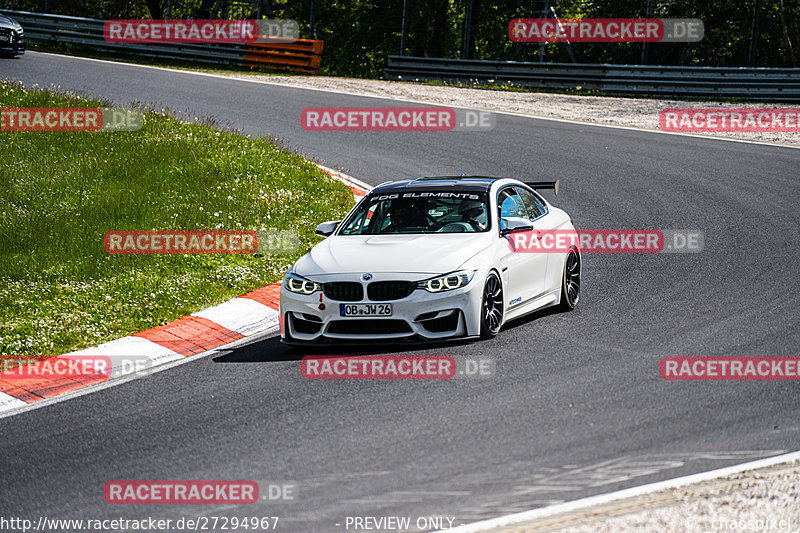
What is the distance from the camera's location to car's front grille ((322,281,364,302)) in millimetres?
9031

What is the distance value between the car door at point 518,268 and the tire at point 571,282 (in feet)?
1.33

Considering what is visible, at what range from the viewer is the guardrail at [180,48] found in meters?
32.9

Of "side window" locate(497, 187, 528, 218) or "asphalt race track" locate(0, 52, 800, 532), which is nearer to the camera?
"asphalt race track" locate(0, 52, 800, 532)

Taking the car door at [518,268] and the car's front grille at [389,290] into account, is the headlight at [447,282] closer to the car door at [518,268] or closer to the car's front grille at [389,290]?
the car's front grille at [389,290]

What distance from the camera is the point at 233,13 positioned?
200 feet

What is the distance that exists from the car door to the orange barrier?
23013 mm

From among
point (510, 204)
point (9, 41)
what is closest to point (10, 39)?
point (9, 41)

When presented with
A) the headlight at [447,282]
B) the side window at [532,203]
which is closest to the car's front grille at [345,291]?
the headlight at [447,282]

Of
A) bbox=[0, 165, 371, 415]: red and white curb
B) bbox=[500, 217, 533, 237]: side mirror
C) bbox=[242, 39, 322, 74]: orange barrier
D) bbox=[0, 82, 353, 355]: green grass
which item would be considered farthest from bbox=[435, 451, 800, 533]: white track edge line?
bbox=[242, 39, 322, 74]: orange barrier

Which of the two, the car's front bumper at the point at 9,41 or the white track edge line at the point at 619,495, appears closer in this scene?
the white track edge line at the point at 619,495

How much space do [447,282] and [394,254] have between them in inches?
24.9

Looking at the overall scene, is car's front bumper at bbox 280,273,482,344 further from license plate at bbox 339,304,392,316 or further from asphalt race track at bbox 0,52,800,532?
asphalt race track at bbox 0,52,800,532

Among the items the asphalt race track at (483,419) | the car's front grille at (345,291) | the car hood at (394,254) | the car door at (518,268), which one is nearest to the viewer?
the asphalt race track at (483,419)

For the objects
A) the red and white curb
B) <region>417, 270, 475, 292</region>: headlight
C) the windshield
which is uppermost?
the windshield
